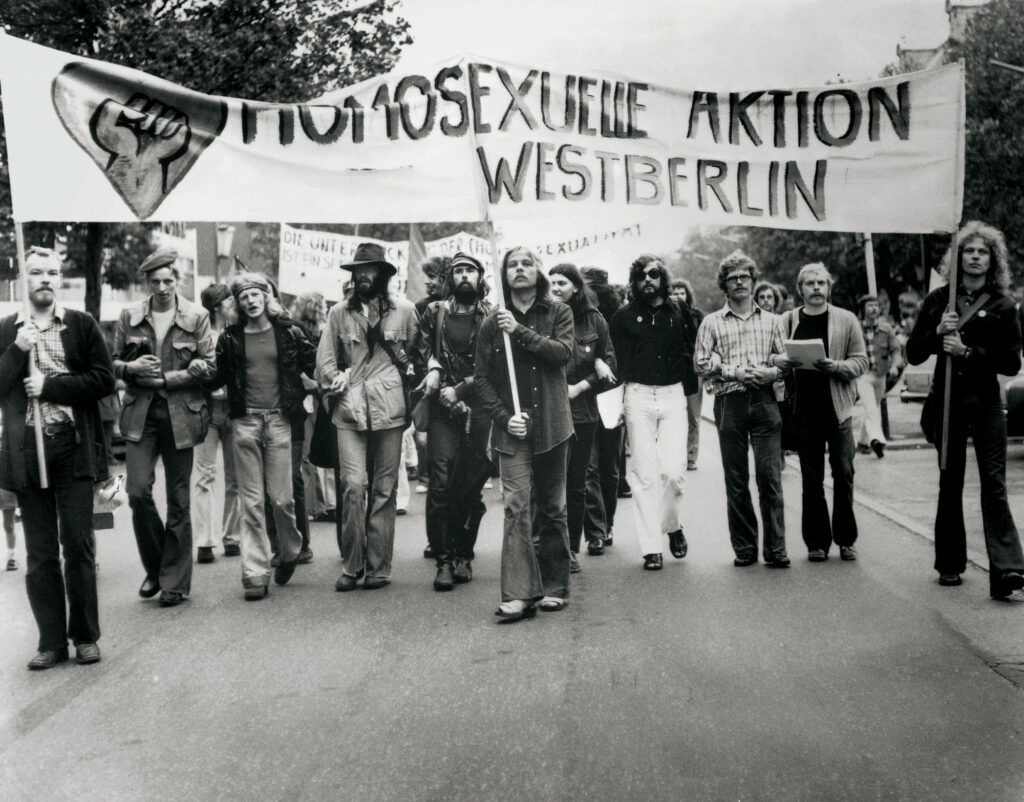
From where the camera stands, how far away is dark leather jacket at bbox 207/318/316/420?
334 inches

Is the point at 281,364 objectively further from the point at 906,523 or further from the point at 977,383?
the point at 906,523

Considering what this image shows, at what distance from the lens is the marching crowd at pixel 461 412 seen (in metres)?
6.84

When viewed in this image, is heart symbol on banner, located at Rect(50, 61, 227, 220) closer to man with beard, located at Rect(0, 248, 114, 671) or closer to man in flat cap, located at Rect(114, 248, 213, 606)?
man with beard, located at Rect(0, 248, 114, 671)

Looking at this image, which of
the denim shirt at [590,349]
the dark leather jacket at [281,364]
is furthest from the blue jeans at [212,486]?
the denim shirt at [590,349]

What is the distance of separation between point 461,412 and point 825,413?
2442mm

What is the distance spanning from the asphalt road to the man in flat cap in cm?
35

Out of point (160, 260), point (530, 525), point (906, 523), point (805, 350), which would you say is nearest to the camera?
point (530, 525)

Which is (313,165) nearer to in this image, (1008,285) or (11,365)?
(11,365)

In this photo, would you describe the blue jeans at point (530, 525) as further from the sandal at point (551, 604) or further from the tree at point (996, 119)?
the tree at point (996, 119)

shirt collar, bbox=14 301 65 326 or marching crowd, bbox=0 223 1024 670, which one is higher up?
shirt collar, bbox=14 301 65 326

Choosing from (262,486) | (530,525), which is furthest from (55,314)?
(530,525)

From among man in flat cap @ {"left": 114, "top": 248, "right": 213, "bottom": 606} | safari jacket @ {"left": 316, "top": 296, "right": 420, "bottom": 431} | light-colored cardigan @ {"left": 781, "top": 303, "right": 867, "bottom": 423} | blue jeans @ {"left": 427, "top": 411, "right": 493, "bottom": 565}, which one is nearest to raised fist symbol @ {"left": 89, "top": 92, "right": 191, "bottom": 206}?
man in flat cap @ {"left": 114, "top": 248, "right": 213, "bottom": 606}

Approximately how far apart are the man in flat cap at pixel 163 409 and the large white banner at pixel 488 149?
3.74ft

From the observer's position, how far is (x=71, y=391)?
6.73 meters
